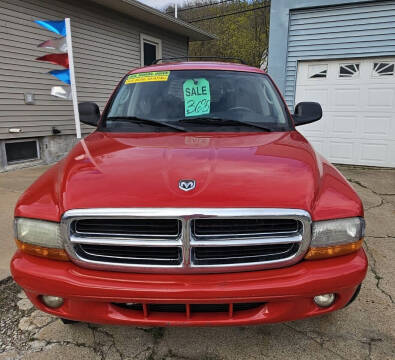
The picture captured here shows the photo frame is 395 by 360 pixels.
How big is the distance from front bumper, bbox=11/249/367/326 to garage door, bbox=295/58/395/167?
6.57m

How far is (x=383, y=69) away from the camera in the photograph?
699cm

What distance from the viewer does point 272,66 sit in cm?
791

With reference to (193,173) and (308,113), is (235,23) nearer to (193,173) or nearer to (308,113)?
(308,113)

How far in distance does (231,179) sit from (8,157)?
21.0 ft

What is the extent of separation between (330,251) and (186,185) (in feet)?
2.65

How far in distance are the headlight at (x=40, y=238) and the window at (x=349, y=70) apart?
751 centimetres

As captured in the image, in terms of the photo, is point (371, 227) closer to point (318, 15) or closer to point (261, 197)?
point (261, 197)

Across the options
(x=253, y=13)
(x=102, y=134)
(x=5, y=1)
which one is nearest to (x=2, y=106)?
(x=5, y=1)

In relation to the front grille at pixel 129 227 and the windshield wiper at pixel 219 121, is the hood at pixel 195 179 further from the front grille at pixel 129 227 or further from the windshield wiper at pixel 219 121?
the windshield wiper at pixel 219 121

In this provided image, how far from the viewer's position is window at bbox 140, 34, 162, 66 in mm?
9984

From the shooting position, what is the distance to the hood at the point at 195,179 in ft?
5.08

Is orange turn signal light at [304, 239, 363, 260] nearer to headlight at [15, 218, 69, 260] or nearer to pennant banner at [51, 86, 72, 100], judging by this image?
headlight at [15, 218, 69, 260]

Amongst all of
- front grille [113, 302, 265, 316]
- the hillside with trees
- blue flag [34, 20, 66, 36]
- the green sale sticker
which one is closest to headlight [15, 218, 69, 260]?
front grille [113, 302, 265, 316]

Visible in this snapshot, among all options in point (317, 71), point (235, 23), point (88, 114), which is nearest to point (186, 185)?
point (88, 114)
